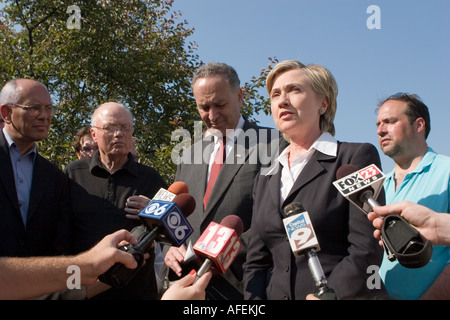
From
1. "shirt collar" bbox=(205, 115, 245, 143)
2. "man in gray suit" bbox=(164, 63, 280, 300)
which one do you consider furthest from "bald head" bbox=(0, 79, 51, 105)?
"shirt collar" bbox=(205, 115, 245, 143)

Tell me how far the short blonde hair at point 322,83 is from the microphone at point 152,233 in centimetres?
111

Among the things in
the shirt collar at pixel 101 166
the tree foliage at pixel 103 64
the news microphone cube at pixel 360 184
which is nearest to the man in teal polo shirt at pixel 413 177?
the news microphone cube at pixel 360 184

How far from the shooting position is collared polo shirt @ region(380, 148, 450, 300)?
2883 mm

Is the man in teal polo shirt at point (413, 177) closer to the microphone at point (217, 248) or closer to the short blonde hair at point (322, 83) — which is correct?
the short blonde hair at point (322, 83)

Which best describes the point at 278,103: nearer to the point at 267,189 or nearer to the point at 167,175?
the point at 267,189

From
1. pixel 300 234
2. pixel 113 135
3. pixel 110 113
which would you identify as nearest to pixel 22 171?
pixel 113 135

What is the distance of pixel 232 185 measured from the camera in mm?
3418

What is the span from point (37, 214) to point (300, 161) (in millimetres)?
2037

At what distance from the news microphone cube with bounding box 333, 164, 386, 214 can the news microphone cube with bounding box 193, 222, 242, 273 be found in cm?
59

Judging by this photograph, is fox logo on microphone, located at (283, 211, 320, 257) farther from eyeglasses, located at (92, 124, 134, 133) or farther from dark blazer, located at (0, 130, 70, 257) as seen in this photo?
eyeglasses, located at (92, 124, 134, 133)

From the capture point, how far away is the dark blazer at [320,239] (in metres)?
2.20

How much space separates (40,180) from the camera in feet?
11.6

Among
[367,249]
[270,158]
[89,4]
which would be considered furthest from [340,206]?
[89,4]

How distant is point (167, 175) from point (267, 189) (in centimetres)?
548
